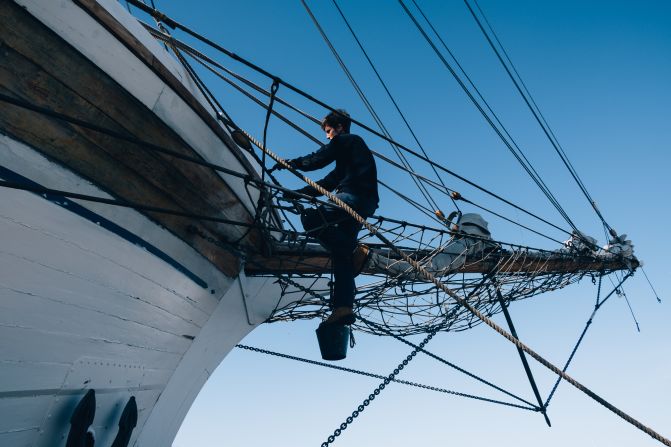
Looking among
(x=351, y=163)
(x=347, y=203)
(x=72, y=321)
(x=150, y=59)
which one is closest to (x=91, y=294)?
(x=72, y=321)

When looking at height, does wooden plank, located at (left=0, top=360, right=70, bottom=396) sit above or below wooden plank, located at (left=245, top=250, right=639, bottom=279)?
below

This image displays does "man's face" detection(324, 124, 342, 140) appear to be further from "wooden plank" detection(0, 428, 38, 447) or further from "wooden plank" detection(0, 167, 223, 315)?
"wooden plank" detection(0, 428, 38, 447)

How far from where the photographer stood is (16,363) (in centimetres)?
195

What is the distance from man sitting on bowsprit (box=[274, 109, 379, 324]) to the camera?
9.48ft

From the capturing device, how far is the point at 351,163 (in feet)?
10.1

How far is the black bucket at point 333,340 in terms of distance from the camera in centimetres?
270

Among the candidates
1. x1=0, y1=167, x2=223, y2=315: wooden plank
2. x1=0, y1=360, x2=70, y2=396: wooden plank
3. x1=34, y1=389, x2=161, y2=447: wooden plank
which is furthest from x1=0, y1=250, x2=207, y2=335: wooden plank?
x1=34, y1=389, x2=161, y2=447: wooden plank

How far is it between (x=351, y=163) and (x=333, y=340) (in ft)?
4.20

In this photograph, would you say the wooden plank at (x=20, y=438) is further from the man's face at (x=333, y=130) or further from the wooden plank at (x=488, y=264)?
the man's face at (x=333, y=130)

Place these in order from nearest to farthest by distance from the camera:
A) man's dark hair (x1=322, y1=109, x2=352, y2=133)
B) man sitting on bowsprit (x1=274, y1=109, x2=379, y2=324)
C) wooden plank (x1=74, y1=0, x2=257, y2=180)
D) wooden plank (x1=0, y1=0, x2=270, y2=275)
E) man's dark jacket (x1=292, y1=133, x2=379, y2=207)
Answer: wooden plank (x1=0, y1=0, x2=270, y2=275) < wooden plank (x1=74, y1=0, x2=257, y2=180) < man sitting on bowsprit (x1=274, y1=109, x2=379, y2=324) < man's dark jacket (x1=292, y1=133, x2=379, y2=207) < man's dark hair (x1=322, y1=109, x2=352, y2=133)

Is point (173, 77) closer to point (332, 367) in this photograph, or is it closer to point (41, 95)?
point (41, 95)

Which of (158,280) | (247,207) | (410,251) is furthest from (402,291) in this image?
(158,280)

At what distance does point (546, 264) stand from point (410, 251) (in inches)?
99.5

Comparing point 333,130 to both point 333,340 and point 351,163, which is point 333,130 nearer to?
point 351,163
